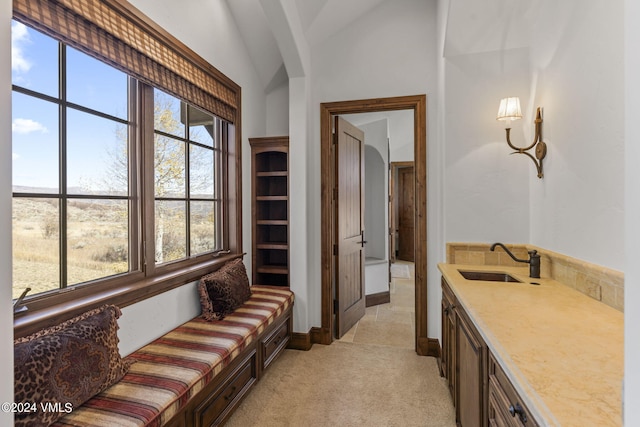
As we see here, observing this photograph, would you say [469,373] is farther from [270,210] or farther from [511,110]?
[270,210]

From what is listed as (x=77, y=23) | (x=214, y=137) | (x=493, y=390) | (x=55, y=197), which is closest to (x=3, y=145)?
(x=55, y=197)

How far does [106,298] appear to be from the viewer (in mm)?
1653

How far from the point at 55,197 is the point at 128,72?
0.80 meters

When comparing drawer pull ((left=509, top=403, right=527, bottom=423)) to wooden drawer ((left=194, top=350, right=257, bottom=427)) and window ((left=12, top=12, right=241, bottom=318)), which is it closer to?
wooden drawer ((left=194, top=350, right=257, bottom=427))

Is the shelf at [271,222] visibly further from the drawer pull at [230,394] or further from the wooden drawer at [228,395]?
the drawer pull at [230,394]

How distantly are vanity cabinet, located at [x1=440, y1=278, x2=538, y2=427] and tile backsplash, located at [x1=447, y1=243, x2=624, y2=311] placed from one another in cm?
42

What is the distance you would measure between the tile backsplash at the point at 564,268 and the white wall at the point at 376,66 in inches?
17.2

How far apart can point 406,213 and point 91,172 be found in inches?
266

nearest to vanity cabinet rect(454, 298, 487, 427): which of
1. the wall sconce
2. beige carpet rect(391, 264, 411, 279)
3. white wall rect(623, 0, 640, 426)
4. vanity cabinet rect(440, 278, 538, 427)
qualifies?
vanity cabinet rect(440, 278, 538, 427)

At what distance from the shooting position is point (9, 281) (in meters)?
0.87

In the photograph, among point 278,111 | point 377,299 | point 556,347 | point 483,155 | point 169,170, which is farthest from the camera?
point 377,299

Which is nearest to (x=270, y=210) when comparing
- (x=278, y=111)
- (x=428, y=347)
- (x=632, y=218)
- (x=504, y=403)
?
(x=278, y=111)

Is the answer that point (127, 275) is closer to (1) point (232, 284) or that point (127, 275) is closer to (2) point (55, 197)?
(2) point (55, 197)

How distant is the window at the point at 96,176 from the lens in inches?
57.7
